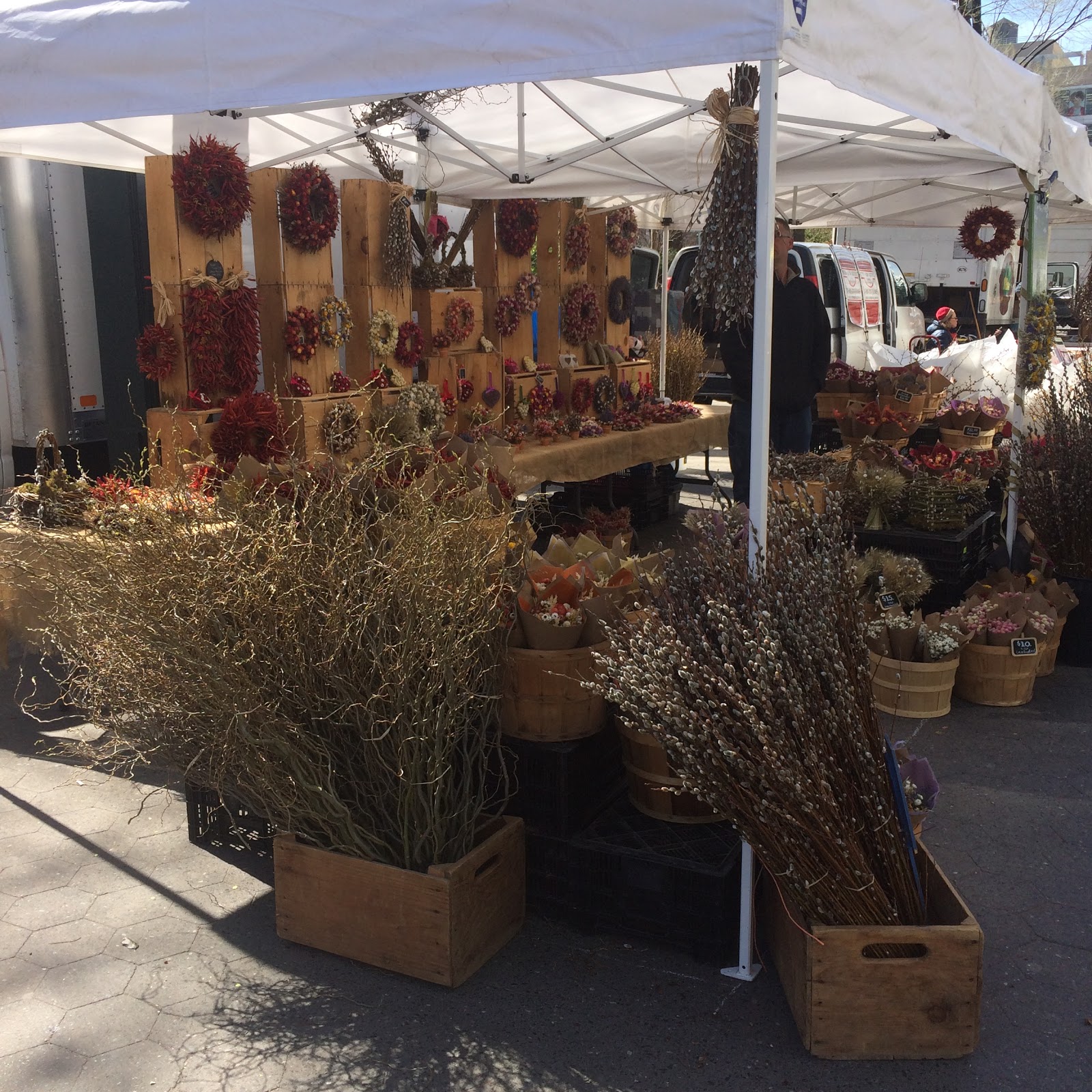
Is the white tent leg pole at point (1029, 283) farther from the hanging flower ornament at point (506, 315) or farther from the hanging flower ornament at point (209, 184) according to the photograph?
the hanging flower ornament at point (209, 184)

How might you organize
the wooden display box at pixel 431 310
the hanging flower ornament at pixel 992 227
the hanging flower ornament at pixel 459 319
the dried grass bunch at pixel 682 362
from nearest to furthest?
the wooden display box at pixel 431 310
the hanging flower ornament at pixel 459 319
the hanging flower ornament at pixel 992 227
the dried grass bunch at pixel 682 362

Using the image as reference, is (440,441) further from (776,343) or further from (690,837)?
(690,837)

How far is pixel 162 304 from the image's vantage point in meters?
4.70

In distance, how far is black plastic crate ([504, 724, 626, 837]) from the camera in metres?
2.77

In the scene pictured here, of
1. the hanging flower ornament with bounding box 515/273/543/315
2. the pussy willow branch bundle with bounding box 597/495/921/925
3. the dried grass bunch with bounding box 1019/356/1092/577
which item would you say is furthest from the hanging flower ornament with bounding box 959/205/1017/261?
the pussy willow branch bundle with bounding box 597/495/921/925

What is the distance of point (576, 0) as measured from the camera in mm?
2430

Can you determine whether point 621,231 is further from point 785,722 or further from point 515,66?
point 785,722

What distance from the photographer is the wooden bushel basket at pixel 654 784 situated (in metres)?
2.74

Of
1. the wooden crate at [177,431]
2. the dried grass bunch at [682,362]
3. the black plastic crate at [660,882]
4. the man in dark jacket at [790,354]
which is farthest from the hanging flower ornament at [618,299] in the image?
the black plastic crate at [660,882]

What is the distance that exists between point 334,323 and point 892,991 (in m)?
4.18

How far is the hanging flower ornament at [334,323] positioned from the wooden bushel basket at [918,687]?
3006 mm

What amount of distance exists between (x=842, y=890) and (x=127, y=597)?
5.54 feet

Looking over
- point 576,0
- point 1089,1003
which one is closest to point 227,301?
point 576,0

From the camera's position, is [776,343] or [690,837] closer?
[690,837]
